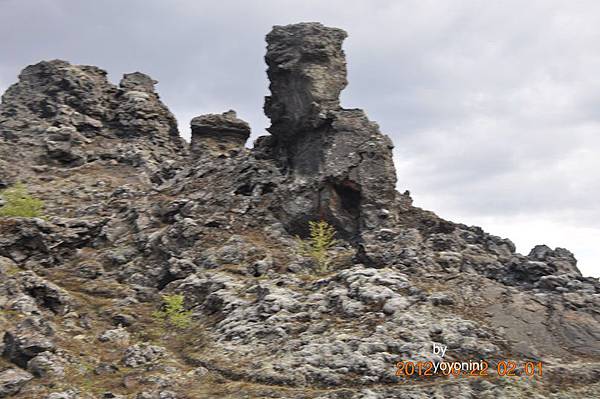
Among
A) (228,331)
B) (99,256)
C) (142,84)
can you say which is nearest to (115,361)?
(228,331)

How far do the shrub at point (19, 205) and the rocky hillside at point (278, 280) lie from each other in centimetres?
307

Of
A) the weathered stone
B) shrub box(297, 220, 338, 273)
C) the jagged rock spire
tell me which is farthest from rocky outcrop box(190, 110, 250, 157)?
the weathered stone

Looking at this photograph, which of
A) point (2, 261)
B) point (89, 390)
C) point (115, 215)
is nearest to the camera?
point (89, 390)

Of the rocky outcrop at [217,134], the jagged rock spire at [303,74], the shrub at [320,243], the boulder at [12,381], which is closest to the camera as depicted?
the boulder at [12,381]

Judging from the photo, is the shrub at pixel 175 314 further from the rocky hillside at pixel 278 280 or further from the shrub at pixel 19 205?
the shrub at pixel 19 205

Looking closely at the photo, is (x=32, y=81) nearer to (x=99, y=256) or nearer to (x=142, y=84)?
(x=142, y=84)

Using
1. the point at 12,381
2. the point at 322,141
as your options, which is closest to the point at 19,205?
the point at 12,381

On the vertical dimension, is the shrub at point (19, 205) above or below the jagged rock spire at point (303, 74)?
below

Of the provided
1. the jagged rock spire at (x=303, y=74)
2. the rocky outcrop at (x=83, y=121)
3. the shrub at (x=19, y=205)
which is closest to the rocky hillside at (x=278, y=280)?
the jagged rock spire at (x=303, y=74)

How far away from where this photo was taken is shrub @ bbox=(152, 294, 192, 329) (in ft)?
113

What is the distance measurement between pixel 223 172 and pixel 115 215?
12.3 metres

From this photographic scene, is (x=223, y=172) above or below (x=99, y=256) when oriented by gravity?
above

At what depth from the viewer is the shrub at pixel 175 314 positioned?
34.6m

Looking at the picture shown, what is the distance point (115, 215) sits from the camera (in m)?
51.9
